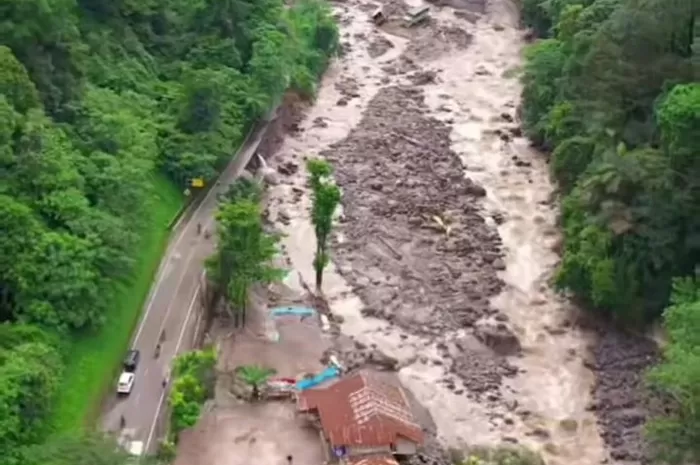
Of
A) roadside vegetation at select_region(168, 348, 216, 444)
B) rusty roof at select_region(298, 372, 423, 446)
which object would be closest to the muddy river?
rusty roof at select_region(298, 372, 423, 446)

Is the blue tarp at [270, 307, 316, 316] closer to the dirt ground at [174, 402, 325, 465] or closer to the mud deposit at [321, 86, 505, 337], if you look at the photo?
the mud deposit at [321, 86, 505, 337]

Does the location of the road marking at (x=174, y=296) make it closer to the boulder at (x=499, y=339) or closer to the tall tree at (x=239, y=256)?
the tall tree at (x=239, y=256)

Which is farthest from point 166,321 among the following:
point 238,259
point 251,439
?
point 251,439

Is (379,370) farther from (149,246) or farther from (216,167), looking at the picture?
(216,167)

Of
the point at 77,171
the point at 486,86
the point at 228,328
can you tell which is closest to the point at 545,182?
the point at 486,86

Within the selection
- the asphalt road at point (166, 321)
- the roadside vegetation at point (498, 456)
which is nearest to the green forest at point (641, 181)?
the roadside vegetation at point (498, 456)
